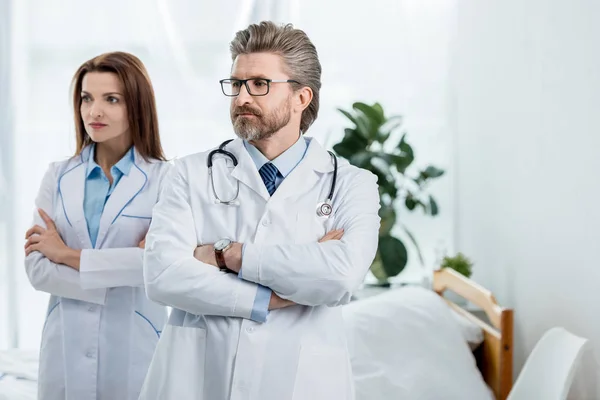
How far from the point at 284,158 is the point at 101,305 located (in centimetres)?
69

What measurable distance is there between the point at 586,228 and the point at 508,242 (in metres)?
0.68

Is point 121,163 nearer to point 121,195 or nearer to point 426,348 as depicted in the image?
→ point 121,195

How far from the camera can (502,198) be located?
9.95ft

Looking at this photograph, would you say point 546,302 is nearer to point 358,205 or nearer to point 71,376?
point 358,205

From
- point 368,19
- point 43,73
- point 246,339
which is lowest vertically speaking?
point 246,339

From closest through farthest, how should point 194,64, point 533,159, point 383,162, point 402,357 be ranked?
point 402,357, point 533,159, point 383,162, point 194,64

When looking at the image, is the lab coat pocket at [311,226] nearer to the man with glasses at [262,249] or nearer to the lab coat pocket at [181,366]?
the man with glasses at [262,249]

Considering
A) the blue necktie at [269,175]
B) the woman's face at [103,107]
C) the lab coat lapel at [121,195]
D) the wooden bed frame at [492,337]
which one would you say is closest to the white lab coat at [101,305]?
the lab coat lapel at [121,195]

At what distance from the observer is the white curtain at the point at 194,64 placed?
11.7 ft

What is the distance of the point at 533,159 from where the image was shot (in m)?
2.70

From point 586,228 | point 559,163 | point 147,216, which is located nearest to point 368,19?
point 559,163

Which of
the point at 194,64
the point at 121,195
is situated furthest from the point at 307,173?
the point at 194,64

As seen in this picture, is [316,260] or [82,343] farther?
[82,343]

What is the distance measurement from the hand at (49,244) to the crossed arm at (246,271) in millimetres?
478
